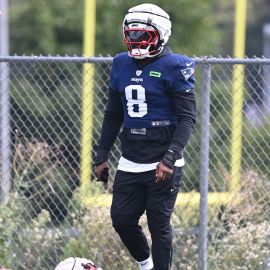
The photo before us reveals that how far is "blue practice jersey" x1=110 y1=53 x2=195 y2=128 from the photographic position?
249 inches

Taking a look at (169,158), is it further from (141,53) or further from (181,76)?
(141,53)

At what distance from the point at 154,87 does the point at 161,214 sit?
32.6 inches

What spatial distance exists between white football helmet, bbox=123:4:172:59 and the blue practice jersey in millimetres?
105

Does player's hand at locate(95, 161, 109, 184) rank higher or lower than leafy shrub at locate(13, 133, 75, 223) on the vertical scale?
higher

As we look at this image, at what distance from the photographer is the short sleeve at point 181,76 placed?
6.30 m

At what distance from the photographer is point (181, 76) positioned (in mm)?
6297

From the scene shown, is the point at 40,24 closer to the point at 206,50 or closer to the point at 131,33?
the point at 206,50

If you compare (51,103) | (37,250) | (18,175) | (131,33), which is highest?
(131,33)

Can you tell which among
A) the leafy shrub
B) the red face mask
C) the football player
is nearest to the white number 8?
the football player

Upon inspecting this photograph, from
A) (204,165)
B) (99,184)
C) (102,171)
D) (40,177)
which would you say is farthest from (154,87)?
(40,177)

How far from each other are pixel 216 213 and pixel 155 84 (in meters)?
1.58

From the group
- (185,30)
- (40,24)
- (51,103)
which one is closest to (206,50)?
(185,30)

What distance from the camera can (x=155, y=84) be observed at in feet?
20.8

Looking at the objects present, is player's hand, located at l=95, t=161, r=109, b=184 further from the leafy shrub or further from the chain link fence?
the leafy shrub
